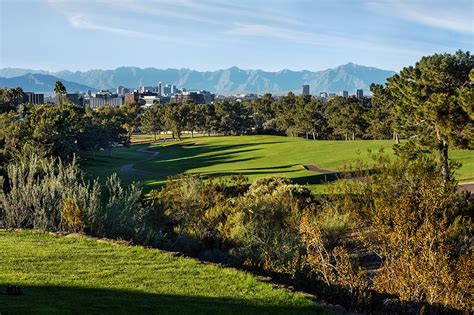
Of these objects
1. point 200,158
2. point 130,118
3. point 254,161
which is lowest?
point 200,158

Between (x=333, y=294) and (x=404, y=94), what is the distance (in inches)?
934

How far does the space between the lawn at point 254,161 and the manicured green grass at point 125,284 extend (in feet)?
97.7

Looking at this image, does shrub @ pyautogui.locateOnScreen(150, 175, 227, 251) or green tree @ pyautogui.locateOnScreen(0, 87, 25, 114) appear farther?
green tree @ pyautogui.locateOnScreen(0, 87, 25, 114)

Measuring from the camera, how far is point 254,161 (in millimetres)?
66312

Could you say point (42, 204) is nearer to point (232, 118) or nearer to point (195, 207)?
point (195, 207)

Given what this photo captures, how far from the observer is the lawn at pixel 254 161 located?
2013 inches

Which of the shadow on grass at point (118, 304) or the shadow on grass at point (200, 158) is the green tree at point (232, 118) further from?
the shadow on grass at point (118, 304)

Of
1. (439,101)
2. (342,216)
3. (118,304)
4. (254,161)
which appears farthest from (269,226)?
(254,161)

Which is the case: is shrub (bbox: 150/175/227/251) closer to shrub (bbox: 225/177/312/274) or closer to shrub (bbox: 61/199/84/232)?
shrub (bbox: 225/177/312/274)

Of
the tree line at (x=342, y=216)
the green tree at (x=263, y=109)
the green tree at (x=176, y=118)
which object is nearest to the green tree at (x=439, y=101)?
the tree line at (x=342, y=216)

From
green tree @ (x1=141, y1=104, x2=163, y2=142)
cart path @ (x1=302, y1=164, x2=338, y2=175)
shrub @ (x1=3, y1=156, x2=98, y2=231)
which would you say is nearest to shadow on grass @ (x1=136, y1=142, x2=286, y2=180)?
cart path @ (x1=302, y1=164, x2=338, y2=175)

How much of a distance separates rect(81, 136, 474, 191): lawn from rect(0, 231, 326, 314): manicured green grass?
29.8 meters

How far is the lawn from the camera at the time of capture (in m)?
51.1

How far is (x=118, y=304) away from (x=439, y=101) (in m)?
22.3
